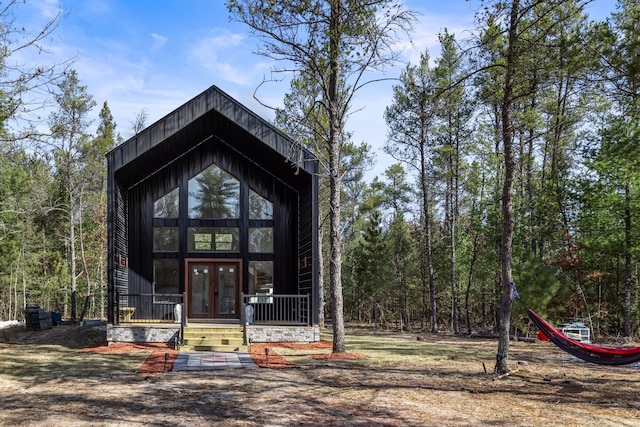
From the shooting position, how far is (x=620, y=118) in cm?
1706

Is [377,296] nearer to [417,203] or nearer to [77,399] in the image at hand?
[417,203]

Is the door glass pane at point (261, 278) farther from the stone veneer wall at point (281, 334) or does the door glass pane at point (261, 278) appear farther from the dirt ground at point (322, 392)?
the dirt ground at point (322, 392)

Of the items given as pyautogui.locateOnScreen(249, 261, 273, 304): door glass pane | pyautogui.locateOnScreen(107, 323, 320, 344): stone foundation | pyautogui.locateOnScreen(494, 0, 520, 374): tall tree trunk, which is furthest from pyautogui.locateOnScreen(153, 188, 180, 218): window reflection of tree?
pyautogui.locateOnScreen(494, 0, 520, 374): tall tree trunk

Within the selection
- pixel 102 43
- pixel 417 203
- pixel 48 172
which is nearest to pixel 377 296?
pixel 417 203

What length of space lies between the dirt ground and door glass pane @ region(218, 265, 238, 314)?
4.68 metres

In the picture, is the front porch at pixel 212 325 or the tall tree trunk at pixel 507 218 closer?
the tall tree trunk at pixel 507 218

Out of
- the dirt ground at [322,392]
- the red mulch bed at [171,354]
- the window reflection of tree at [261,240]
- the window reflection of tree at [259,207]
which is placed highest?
the window reflection of tree at [259,207]

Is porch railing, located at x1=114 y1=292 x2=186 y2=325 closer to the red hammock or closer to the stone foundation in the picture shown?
the stone foundation

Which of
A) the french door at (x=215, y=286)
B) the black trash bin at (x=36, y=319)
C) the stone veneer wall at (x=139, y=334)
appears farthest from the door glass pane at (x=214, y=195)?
the black trash bin at (x=36, y=319)

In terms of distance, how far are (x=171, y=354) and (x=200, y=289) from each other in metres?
4.47

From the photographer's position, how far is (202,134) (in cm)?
1625

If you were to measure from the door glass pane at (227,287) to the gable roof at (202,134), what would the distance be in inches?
136

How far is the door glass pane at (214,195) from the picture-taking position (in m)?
16.6

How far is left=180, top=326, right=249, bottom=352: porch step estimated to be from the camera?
13000 millimetres
